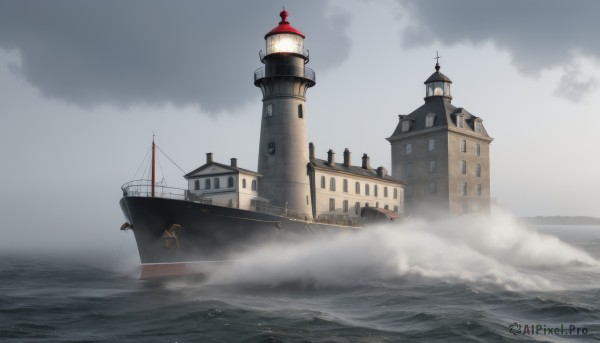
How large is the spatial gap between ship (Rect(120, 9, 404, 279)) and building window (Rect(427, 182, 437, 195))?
451 inches

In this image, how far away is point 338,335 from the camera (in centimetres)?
1719

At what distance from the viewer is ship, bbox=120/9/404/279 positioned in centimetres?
3350

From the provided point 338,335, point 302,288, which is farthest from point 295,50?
point 338,335

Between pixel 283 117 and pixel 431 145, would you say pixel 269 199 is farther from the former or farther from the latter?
pixel 431 145

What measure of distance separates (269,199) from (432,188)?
32.9 metres

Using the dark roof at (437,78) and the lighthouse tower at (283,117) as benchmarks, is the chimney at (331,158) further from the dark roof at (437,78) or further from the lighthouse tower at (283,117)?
the dark roof at (437,78)

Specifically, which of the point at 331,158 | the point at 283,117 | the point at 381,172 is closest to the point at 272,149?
the point at 283,117

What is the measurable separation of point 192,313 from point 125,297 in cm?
708

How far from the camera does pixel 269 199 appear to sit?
140ft

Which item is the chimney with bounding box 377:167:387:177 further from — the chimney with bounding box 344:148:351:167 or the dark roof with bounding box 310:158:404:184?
the chimney with bounding box 344:148:351:167

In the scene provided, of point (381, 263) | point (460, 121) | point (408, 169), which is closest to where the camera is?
point (381, 263)

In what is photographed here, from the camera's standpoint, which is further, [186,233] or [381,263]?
[381,263]

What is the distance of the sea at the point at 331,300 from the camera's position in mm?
17688

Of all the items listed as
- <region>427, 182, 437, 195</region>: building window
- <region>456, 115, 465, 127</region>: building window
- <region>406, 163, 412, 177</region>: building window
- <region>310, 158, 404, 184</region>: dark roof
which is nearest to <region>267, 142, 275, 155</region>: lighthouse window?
<region>310, 158, 404, 184</region>: dark roof
